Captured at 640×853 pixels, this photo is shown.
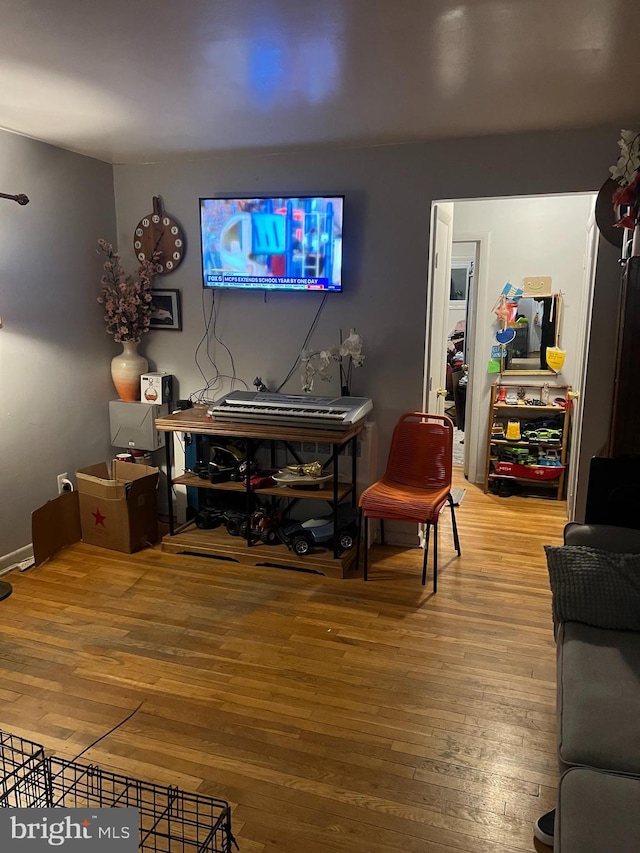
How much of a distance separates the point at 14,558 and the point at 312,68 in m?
2.99

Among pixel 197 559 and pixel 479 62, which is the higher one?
pixel 479 62

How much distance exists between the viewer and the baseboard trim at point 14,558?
3529 mm

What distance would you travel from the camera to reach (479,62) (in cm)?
233

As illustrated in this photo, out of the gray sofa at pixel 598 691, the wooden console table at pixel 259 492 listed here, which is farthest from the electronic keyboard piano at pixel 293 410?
the gray sofa at pixel 598 691

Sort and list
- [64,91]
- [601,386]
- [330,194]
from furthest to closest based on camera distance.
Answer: [330,194] < [601,386] < [64,91]

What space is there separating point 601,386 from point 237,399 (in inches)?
81.4

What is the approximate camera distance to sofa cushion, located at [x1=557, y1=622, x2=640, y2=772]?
5.03 feet

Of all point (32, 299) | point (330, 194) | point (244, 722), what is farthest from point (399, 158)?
point (244, 722)

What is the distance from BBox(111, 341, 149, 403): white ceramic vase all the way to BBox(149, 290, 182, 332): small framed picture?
21cm

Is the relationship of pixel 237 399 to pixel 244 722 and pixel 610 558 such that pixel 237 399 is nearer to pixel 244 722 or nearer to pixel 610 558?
pixel 244 722

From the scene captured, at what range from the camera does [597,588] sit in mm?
2031

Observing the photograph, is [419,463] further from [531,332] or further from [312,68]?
[312,68]

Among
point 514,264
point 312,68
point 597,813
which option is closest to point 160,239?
point 312,68

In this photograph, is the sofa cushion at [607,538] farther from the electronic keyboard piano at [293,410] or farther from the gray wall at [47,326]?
the gray wall at [47,326]
